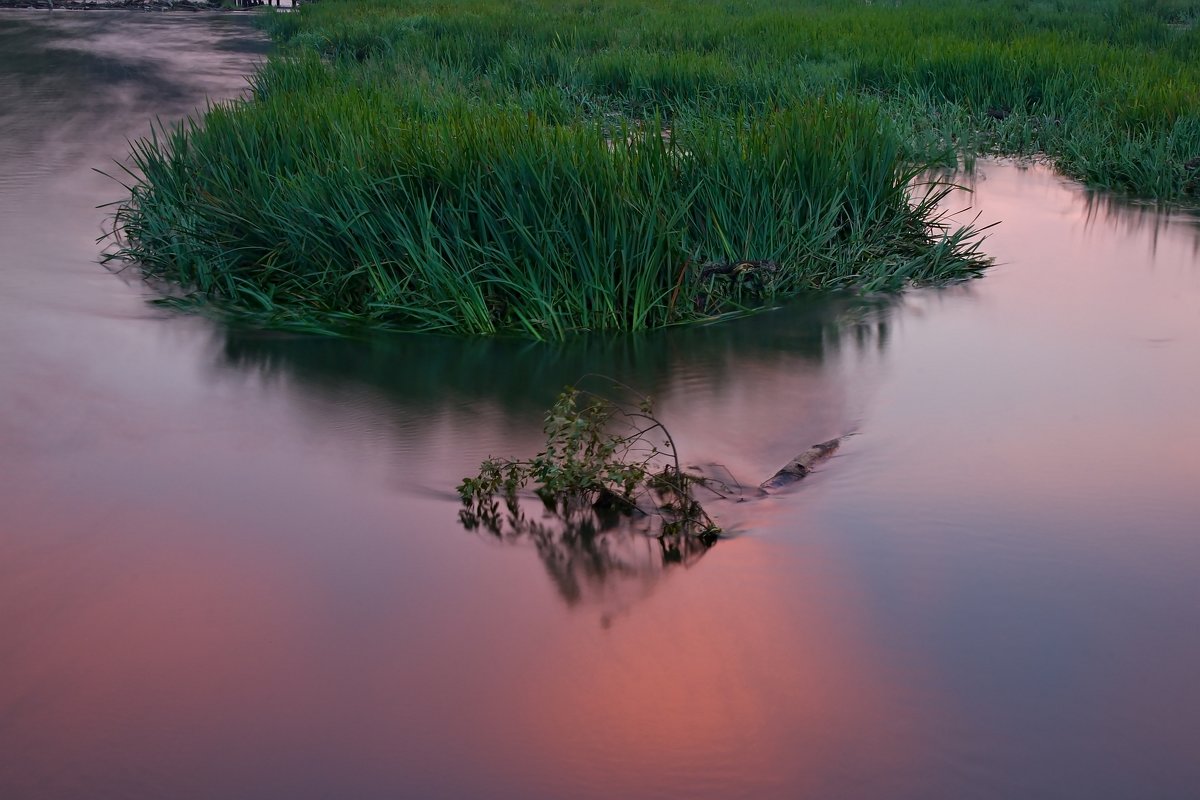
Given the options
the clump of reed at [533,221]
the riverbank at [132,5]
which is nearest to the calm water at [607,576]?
the clump of reed at [533,221]

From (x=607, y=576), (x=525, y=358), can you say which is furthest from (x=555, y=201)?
(x=607, y=576)

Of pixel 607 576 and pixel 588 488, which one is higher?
pixel 588 488

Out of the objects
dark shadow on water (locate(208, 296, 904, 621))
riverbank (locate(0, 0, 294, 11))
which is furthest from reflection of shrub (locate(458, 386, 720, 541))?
riverbank (locate(0, 0, 294, 11))

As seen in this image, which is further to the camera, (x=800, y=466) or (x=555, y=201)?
(x=555, y=201)

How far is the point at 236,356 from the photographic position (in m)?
5.16

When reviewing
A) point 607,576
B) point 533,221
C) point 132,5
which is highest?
point 132,5

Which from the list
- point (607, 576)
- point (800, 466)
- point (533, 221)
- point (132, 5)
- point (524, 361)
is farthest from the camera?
point (132, 5)

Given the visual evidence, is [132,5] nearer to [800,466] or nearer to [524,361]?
[524,361]

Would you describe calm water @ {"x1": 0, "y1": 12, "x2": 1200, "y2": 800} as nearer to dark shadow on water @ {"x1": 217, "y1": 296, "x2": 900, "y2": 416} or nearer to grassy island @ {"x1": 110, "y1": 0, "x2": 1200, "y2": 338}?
dark shadow on water @ {"x1": 217, "y1": 296, "x2": 900, "y2": 416}

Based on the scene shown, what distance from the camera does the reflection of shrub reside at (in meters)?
3.41

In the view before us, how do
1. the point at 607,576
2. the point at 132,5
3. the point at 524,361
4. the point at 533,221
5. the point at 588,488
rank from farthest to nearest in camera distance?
the point at 132,5 < the point at 533,221 < the point at 524,361 < the point at 588,488 < the point at 607,576

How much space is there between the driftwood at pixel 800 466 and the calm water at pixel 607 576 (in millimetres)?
64

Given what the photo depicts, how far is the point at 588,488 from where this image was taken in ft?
11.4

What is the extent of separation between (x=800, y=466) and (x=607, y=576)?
919 millimetres
